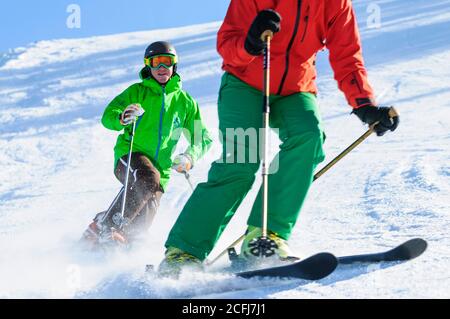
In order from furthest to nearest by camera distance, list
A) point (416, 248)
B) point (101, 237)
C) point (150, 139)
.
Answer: point (150, 139)
point (101, 237)
point (416, 248)

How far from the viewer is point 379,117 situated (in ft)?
11.4

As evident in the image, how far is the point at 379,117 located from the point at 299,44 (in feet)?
1.90

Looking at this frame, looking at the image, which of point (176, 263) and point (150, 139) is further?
point (150, 139)

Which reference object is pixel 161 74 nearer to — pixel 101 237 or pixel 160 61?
pixel 160 61

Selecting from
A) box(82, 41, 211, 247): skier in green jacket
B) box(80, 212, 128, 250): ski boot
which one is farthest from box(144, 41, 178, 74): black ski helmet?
box(80, 212, 128, 250): ski boot

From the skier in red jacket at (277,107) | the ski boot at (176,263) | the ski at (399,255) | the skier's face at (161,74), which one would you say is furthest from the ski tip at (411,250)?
the skier's face at (161,74)

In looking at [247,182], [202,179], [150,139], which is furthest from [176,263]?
[202,179]

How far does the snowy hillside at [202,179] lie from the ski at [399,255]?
0.07m

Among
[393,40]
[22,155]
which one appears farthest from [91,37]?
[22,155]

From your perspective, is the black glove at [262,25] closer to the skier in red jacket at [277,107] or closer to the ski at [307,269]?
the skier in red jacket at [277,107]

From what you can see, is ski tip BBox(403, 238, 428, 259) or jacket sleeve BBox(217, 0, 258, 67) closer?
ski tip BBox(403, 238, 428, 259)

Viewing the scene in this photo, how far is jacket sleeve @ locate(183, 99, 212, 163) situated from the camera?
17.6 ft

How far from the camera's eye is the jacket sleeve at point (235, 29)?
345cm

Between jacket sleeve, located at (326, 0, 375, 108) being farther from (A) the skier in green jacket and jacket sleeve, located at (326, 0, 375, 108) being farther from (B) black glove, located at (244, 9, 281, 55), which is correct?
(A) the skier in green jacket
